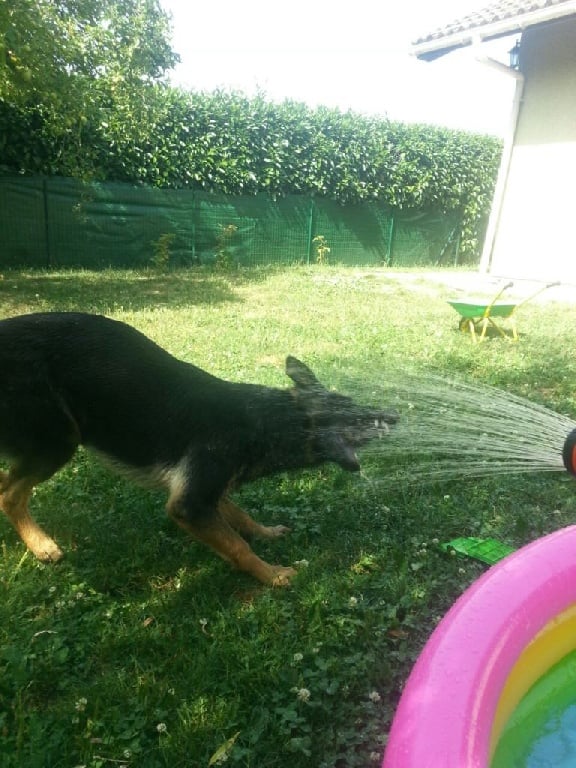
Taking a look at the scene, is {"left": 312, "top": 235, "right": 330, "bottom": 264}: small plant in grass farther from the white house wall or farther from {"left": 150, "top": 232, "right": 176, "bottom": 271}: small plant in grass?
the white house wall

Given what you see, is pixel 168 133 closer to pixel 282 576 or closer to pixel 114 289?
pixel 114 289

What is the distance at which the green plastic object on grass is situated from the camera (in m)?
2.90

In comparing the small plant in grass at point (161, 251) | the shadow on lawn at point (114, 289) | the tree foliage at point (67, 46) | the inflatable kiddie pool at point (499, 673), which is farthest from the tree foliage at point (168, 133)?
the inflatable kiddie pool at point (499, 673)

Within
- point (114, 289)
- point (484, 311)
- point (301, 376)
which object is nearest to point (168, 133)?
point (114, 289)

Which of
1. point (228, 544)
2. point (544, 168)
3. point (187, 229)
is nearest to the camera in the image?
point (228, 544)

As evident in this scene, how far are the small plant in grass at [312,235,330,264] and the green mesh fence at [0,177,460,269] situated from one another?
3 centimetres

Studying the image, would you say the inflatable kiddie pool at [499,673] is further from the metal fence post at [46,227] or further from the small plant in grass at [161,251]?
the metal fence post at [46,227]

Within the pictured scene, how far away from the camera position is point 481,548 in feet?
9.80

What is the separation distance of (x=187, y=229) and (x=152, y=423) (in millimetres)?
12240

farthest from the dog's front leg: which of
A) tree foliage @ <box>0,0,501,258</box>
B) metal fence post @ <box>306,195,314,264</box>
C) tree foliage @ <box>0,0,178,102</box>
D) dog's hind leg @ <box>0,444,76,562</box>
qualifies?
metal fence post @ <box>306,195,314,264</box>

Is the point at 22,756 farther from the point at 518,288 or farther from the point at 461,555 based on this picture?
the point at 518,288

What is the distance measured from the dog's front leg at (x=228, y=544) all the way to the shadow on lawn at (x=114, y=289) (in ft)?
19.7

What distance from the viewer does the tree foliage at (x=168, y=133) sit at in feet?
28.3

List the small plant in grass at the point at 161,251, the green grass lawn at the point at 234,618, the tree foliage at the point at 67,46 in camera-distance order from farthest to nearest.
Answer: the small plant in grass at the point at 161,251 → the tree foliage at the point at 67,46 → the green grass lawn at the point at 234,618
